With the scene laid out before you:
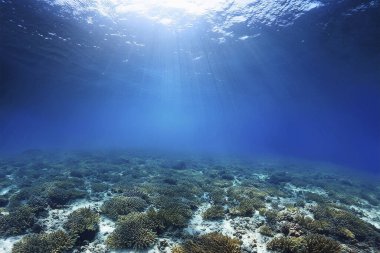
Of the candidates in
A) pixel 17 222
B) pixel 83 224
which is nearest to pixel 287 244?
pixel 83 224

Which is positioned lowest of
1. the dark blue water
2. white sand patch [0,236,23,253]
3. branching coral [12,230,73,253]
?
white sand patch [0,236,23,253]

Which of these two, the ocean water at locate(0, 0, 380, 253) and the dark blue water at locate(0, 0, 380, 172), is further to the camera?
the dark blue water at locate(0, 0, 380, 172)

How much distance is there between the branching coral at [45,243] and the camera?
8.59 metres

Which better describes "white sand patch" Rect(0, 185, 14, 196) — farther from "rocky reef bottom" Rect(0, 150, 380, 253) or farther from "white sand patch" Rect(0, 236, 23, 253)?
"white sand patch" Rect(0, 236, 23, 253)

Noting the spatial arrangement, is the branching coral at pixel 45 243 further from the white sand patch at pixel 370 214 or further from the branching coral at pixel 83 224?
the white sand patch at pixel 370 214

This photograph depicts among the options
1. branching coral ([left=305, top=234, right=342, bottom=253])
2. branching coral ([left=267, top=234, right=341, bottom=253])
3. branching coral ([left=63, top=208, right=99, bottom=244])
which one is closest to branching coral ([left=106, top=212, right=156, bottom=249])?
branching coral ([left=63, top=208, right=99, bottom=244])

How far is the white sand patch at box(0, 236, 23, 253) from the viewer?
8898mm

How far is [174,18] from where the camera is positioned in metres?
22.0

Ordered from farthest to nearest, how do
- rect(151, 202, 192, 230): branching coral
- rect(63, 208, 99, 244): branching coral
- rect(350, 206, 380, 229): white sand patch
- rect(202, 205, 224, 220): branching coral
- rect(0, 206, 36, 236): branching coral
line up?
rect(350, 206, 380, 229): white sand patch, rect(202, 205, 224, 220): branching coral, rect(151, 202, 192, 230): branching coral, rect(0, 206, 36, 236): branching coral, rect(63, 208, 99, 244): branching coral

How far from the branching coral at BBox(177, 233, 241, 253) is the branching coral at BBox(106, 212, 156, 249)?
1311mm

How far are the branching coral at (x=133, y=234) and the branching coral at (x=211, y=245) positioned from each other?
1.31 meters

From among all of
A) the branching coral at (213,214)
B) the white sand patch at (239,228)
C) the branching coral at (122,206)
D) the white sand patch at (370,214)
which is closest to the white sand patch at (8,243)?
the branching coral at (122,206)

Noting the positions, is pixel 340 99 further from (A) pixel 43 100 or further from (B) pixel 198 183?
(A) pixel 43 100

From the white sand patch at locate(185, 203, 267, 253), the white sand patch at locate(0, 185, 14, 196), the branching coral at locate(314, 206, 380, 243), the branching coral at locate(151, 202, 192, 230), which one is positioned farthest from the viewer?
the white sand patch at locate(0, 185, 14, 196)
